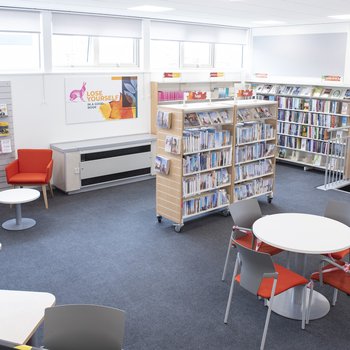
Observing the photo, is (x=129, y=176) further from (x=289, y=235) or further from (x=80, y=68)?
(x=289, y=235)

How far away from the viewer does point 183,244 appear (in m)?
5.91

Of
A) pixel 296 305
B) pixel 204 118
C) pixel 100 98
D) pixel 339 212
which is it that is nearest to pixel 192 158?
pixel 204 118

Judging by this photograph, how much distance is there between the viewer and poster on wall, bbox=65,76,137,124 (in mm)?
8219

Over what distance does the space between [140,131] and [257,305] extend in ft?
18.7

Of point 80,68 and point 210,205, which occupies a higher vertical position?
point 80,68

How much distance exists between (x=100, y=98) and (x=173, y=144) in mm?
3106

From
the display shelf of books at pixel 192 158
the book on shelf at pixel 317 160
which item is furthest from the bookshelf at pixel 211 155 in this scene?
the book on shelf at pixel 317 160

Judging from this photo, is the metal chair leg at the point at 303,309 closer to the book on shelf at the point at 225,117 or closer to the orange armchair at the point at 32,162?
the book on shelf at the point at 225,117

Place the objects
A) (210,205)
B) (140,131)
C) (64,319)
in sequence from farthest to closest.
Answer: (140,131), (210,205), (64,319)

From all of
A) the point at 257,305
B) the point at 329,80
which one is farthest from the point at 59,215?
the point at 329,80

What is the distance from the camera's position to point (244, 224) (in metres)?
4.88

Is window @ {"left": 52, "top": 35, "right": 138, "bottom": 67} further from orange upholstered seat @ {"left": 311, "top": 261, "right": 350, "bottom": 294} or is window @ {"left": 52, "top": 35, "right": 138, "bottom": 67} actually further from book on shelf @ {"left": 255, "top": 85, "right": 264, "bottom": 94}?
orange upholstered seat @ {"left": 311, "top": 261, "right": 350, "bottom": 294}

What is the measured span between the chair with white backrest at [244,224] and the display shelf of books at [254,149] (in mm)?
1952

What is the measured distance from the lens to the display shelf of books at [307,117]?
9516 mm
